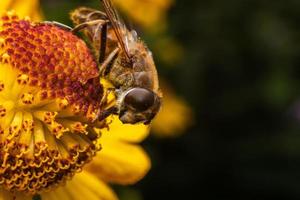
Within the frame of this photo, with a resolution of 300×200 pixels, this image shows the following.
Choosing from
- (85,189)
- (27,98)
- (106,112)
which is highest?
(27,98)

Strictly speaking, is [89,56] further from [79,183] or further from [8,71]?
[79,183]

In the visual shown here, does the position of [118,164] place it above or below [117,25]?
below

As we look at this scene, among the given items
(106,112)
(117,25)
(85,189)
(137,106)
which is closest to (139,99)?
(137,106)

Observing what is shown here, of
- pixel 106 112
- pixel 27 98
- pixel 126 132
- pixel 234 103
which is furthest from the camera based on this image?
pixel 234 103

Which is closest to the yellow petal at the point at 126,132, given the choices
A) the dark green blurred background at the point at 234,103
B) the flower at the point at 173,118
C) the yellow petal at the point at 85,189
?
the yellow petal at the point at 85,189

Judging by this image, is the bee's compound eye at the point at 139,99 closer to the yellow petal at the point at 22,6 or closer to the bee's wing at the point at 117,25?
the bee's wing at the point at 117,25

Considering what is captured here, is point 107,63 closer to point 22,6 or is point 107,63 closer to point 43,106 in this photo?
point 43,106

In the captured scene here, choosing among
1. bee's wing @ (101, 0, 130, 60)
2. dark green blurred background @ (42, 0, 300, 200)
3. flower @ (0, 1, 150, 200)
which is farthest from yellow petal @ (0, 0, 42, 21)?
dark green blurred background @ (42, 0, 300, 200)

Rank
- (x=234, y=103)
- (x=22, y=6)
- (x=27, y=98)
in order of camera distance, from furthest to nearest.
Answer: (x=234, y=103) < (x=22, y=6) < (x=27, y=98)
